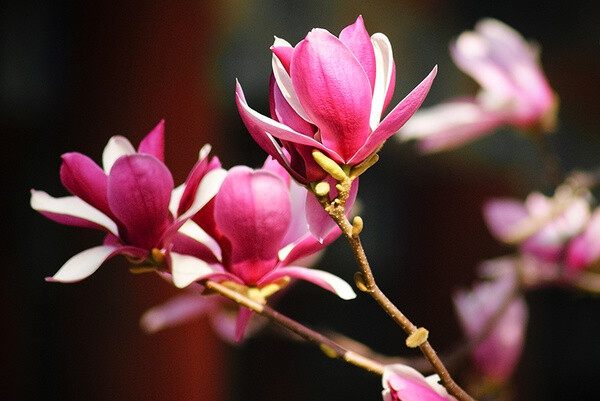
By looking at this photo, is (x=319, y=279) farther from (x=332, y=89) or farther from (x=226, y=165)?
(x=226, y=165)

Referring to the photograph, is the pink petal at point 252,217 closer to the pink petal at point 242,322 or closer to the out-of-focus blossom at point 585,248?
the pink petal at point 242,322

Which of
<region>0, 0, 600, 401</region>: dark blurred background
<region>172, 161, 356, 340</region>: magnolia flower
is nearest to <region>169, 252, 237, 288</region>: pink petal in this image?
<region>172, 161, 356, 340</region>: magnolia flower

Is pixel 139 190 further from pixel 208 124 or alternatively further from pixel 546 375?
pixel 546 375

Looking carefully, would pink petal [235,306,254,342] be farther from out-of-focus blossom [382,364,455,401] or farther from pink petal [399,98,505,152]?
pink petal [399,98,505,152]

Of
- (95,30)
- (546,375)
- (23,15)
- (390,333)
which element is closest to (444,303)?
(390,333)

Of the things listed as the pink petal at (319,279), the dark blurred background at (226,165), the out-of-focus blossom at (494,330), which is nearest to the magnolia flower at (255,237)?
the pink petal at (319,279)
